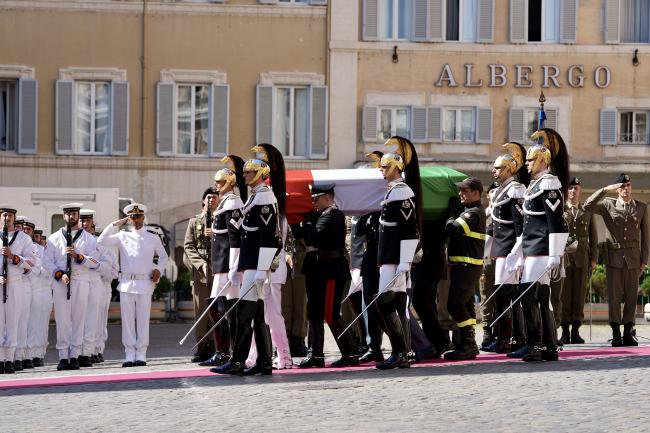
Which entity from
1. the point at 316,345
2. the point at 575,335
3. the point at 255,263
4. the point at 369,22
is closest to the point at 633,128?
the point at 369,22

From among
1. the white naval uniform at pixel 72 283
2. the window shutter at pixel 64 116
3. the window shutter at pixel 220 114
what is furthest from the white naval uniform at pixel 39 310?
the window shutter at pixel 220 114

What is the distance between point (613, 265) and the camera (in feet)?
64.8

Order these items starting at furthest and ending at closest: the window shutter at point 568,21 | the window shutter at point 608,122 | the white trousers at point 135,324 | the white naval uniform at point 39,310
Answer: the window shutter at point 608,122, the window shutter at point 568,21, the white naval uniform at point 39,310, the white trousers at point 135,324

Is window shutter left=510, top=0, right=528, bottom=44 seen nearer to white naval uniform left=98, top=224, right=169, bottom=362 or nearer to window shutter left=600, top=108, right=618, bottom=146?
window shutter left=600, top=108, right=618, bottom=146

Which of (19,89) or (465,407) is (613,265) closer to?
(465,407)

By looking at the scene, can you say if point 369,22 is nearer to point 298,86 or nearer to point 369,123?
point 298,86

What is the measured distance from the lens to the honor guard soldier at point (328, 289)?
1639 centimetres

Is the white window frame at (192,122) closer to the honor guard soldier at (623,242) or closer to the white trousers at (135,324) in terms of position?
the honor guard soldier at (623,242)

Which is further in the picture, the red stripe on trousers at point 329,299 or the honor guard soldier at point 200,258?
the honor guard soldier at point 200,258

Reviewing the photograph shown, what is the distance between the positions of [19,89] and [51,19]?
5.30 ft

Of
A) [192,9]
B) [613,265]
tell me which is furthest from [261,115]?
[613,265]

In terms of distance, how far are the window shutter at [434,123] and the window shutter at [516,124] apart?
59.4 inches

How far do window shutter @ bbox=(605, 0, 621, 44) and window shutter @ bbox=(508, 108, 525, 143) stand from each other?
8.08 ft

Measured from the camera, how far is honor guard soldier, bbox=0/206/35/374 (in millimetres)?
18375
